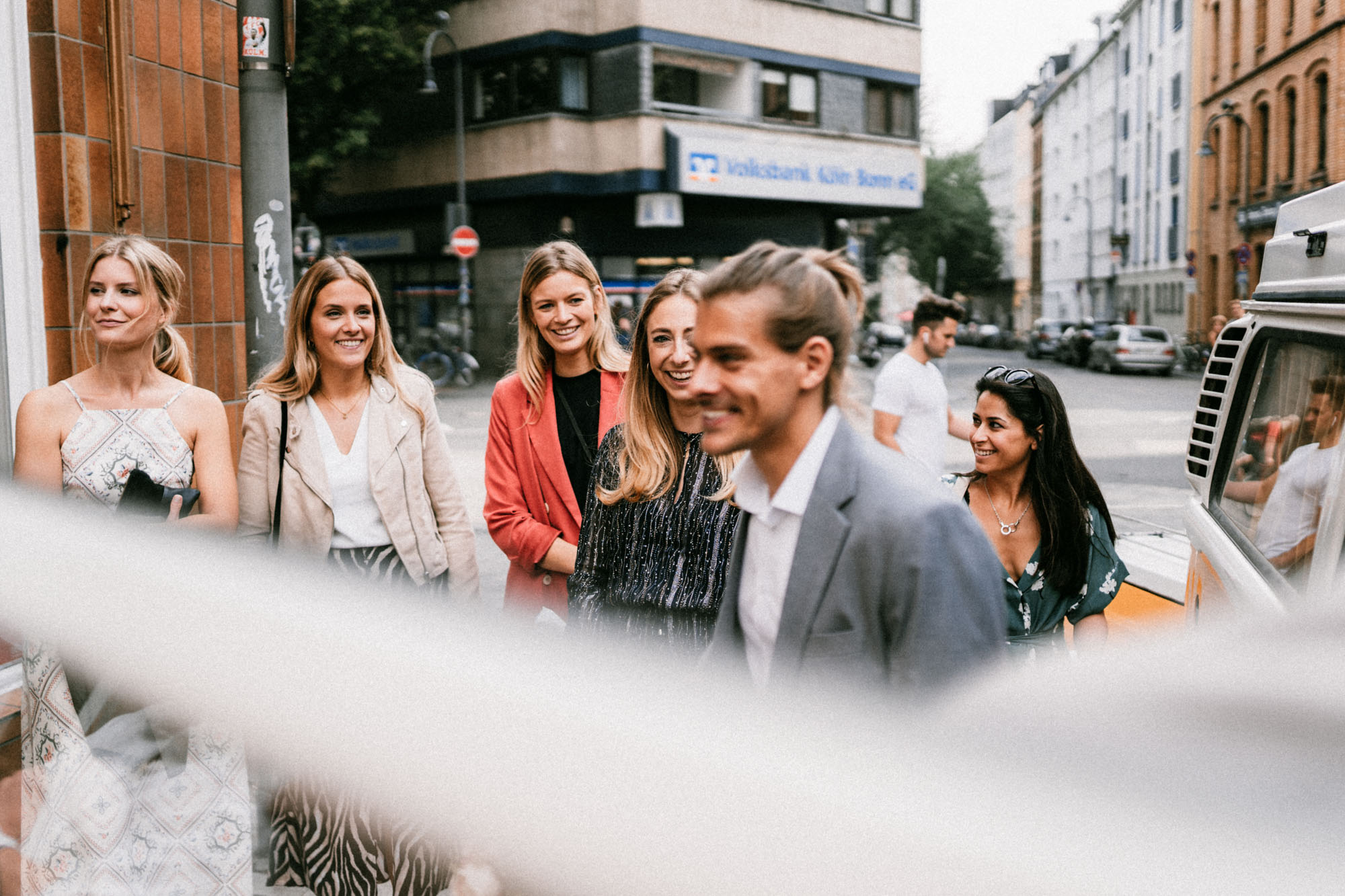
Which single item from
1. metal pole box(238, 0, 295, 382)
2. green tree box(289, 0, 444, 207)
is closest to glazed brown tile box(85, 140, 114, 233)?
metal pole box(238, 0, 295, 382)

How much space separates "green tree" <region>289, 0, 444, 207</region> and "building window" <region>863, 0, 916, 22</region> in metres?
11.6

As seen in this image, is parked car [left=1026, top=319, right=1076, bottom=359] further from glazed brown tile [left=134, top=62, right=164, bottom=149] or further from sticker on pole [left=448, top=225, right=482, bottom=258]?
glazed brown tile [left=134, top=62, right=164, bottom=149]

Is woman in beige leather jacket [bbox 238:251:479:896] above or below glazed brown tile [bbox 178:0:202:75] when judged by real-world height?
below

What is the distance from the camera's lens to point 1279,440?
324 centimetres

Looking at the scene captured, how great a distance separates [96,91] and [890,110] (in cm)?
3021

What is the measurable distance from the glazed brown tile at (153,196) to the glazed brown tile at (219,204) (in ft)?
1.24

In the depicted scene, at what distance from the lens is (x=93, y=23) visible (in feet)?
14.8

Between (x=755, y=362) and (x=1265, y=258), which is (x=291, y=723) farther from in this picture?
(x=1265, y=258)

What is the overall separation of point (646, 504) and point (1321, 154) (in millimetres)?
35838

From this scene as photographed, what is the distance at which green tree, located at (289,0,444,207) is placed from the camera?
25422mm

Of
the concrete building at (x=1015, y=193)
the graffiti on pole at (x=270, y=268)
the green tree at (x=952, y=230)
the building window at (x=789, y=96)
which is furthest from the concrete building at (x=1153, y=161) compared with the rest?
the graffiti on pole at (x=270, y=268)

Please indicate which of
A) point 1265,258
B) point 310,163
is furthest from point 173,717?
point 310,163

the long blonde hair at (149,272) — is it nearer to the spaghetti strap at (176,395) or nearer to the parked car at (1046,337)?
the spaghetti strap at (176,395)

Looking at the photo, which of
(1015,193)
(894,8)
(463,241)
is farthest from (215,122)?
(1015,193)
